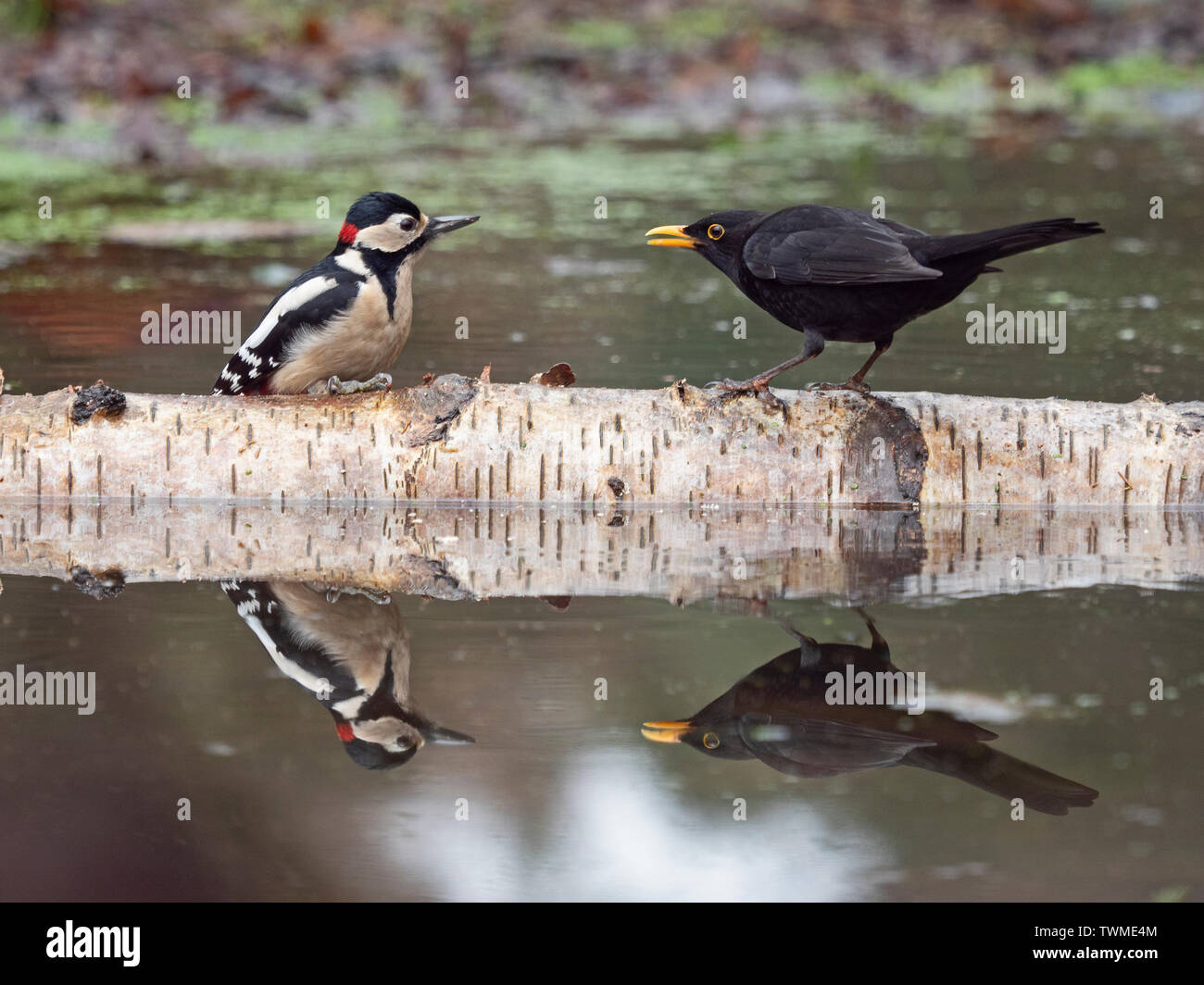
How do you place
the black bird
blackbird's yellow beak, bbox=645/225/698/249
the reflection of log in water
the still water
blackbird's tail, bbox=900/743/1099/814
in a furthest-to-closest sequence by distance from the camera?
blackbird's yellow beak, bbox=645/225/698/249 < the black bird < the reflection of log in water < blackbird's tail, bbox=900/743/1099/814 < the still water

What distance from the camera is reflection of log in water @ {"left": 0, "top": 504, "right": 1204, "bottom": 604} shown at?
4145 mm

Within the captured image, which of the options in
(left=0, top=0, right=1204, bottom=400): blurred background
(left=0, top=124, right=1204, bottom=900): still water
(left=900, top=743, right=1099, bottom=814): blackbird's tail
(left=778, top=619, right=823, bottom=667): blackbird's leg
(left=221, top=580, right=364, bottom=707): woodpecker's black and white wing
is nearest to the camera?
(left=0, top=124, right=1204, bottom=900): still water

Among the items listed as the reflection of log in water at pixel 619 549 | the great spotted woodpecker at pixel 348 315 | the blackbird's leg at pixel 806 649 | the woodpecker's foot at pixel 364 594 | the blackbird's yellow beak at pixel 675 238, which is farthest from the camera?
the blackbird's yellow beak at pixel 675 238

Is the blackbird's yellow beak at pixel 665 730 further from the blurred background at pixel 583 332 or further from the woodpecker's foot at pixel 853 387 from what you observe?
the woodpecker's foot at pixel 853 387

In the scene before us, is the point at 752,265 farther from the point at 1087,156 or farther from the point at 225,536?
the point at 1087,156

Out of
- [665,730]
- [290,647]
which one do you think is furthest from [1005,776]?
[290,647]

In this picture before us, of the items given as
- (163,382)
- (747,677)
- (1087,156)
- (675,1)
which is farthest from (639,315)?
(675,1)

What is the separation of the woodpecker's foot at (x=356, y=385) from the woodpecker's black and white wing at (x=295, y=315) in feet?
0.60

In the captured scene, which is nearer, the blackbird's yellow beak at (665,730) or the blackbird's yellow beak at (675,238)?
the blackbird's yellow beak at (665,730)

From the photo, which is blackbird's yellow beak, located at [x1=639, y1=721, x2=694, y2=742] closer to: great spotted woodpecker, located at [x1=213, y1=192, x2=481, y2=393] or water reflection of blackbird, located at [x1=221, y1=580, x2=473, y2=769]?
water reflection of blackbird, located at [x1=221, y1=580, x2=473, y2=769]

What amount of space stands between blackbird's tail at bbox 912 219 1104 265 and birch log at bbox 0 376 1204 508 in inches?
23.1

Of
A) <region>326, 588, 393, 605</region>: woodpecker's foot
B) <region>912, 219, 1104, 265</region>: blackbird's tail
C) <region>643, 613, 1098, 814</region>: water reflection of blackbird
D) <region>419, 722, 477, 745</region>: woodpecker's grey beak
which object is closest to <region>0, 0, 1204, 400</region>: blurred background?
<region>912, 219, 1104, 265</region>: blackbird's tail

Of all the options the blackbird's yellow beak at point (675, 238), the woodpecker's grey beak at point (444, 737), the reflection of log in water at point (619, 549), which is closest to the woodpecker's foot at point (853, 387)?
the reflection of log in water at point (619, 549)

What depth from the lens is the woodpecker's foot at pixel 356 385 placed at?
5.16m
